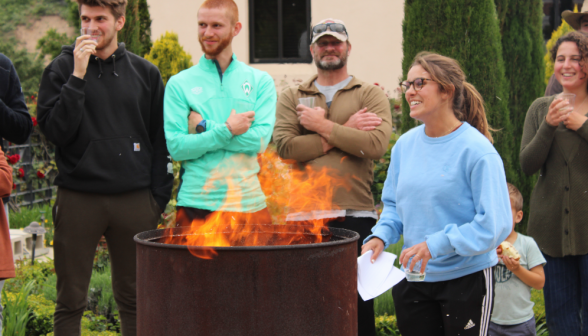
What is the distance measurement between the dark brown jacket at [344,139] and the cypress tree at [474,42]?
2604 mm

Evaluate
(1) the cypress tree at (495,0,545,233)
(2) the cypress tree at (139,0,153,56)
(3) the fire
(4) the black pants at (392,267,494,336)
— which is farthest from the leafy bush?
(4) the black pants at (392,267,494,336)

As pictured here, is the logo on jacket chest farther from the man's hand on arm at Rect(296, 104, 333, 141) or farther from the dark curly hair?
the dark curly hair

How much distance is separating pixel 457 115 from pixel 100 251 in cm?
411

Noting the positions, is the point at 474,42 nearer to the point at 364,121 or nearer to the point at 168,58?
the point at 364,121

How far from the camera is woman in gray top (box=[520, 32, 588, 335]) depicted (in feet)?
11.2

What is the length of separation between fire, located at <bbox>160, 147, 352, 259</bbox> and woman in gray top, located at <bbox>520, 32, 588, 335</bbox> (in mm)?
1289

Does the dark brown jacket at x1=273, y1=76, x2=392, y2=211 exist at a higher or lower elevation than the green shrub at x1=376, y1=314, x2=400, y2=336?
higher

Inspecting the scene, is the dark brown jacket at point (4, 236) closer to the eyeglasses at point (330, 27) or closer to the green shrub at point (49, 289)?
the green shrub at point (49, 289)

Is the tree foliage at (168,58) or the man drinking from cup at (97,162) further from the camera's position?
the tree foliage at (168,58)

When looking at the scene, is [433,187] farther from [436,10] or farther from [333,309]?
[436,10]

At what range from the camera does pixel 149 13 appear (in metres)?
10.1

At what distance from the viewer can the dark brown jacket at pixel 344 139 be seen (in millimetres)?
3514

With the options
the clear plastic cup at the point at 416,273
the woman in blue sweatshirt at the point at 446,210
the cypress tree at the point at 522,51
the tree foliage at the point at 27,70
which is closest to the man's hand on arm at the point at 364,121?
the woman in blue sweatshirt at the point at 446,210

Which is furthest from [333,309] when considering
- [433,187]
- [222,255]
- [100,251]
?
[100,251]
